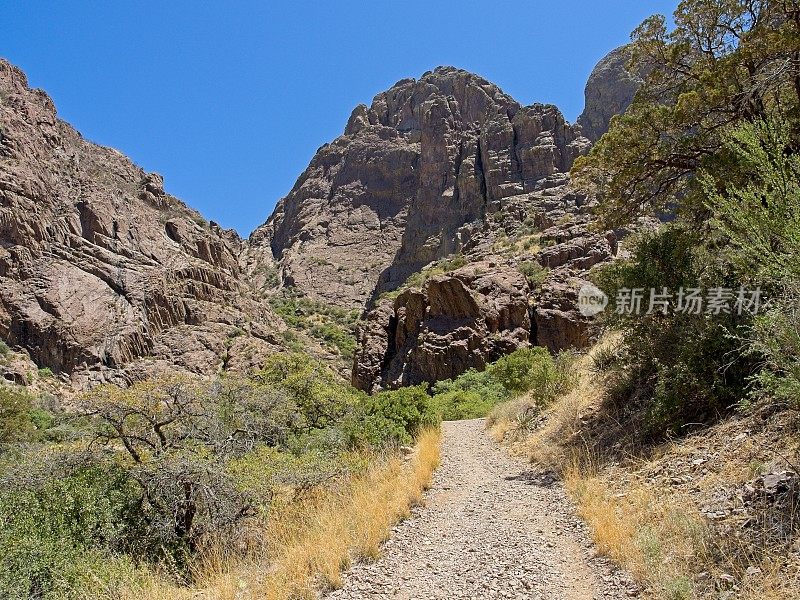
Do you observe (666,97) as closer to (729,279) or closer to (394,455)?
(729,279)

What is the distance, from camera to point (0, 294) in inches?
1646

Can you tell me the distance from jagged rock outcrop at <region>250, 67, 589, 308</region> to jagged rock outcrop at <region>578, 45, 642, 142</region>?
18.2 metres

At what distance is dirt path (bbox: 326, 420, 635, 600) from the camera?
4227mm

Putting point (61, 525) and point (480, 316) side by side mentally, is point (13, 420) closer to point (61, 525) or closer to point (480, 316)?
point (61, 525)

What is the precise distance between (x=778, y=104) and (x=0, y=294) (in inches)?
2115

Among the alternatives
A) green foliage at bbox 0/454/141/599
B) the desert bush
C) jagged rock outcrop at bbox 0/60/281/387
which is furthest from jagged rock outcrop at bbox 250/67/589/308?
green foliage at bbox 0/454/141/599

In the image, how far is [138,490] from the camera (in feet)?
24.8

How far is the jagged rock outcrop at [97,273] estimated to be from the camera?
1697 inches

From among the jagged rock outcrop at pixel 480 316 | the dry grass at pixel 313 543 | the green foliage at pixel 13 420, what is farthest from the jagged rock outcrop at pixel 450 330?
the dry grass at pixel 313 543

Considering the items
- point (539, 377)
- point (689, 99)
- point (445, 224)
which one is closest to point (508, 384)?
point (539, 377)

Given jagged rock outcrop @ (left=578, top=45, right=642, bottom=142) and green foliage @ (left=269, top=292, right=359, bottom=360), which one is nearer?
green foliage @ (left=269, top=292, right=359, bottom=360)

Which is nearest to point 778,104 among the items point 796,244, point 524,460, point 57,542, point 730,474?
point 796,244

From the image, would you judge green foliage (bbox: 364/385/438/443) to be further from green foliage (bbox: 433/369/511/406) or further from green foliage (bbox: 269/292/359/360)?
green foliage (bbox: 269/292/359/360)

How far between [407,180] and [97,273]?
64610 millimetres
